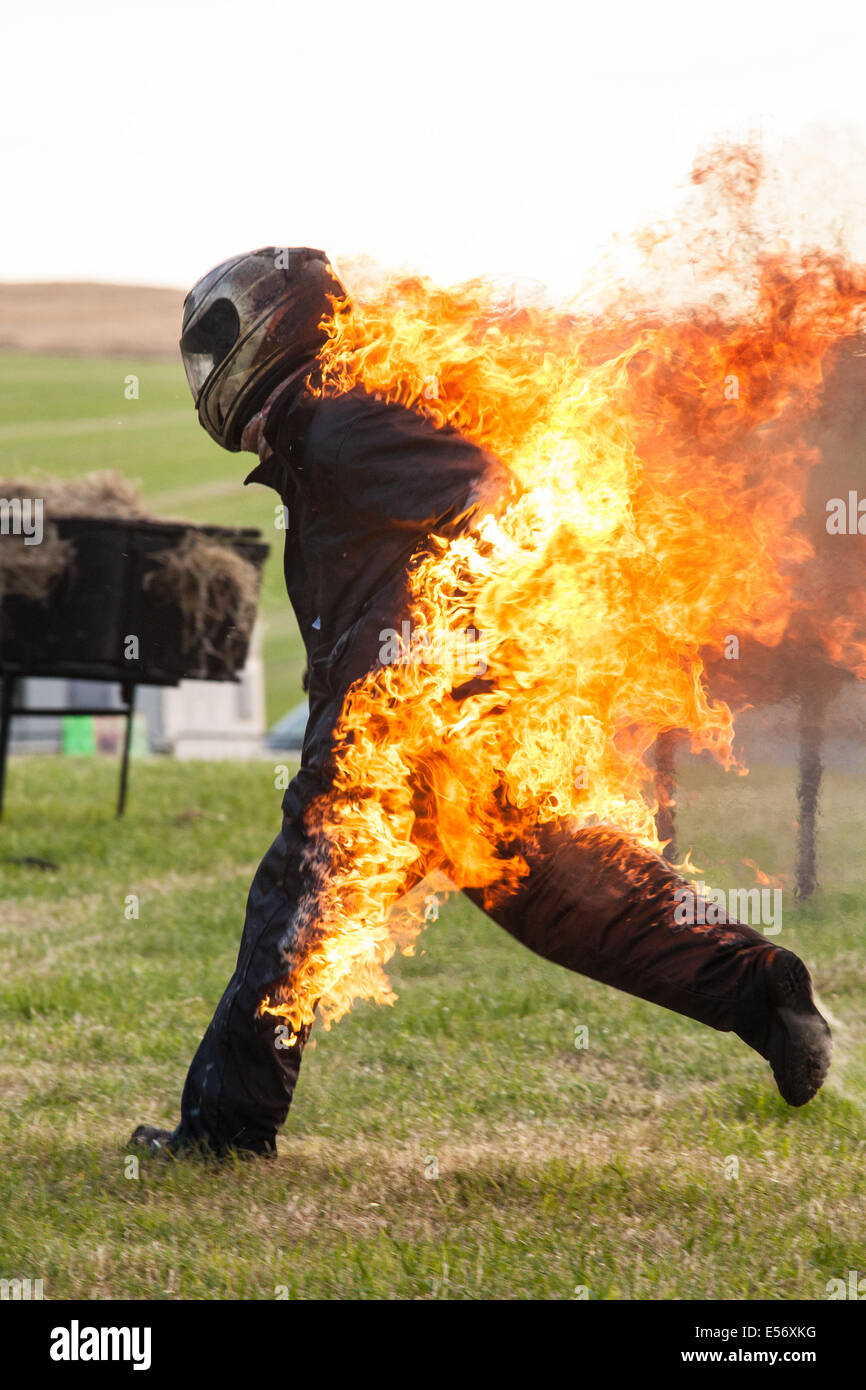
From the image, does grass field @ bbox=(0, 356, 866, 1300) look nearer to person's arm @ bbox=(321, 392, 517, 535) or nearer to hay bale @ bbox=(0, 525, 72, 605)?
person's arm @ bbox=(321, 392, 517, 535)

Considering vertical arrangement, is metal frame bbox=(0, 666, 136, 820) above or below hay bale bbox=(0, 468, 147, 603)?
below

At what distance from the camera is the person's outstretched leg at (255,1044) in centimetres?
392

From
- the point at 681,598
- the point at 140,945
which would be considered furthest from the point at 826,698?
the point at 140,945

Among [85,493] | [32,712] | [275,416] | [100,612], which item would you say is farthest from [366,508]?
[32,712]

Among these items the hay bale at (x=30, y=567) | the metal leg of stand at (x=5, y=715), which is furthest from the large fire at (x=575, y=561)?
the metal leg of stand at (x=5, y=715)

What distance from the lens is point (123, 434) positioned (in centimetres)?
7100

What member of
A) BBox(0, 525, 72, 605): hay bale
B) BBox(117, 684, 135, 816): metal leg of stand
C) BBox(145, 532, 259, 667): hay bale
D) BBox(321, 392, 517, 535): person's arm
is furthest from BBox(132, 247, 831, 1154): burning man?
BBox(117, 684, 135, 816): metal leg of stand

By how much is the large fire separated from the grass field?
21.0 inches

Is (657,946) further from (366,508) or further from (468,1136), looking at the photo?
(366,508)

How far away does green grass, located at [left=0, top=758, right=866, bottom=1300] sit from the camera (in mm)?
3506

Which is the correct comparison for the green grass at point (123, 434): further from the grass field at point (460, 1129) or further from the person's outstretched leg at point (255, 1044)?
the person's outstretched leg at point (255, 1044)

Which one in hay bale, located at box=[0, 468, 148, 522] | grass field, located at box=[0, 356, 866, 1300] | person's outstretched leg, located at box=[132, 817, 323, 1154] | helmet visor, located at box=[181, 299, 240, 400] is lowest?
grass field, located at box=[0, 356, 866, 1300]

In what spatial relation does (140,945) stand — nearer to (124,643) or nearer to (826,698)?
(124,643)
